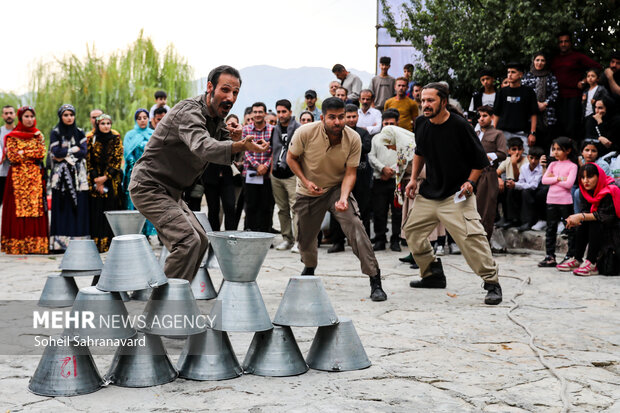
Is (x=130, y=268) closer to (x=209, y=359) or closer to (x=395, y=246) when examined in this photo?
(x=209, y=359)

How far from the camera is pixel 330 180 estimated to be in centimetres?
641

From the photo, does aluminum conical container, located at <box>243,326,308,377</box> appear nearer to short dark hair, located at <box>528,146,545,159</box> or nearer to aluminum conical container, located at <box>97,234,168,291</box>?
aluminum conical container, located at <box>97,234,168,291</box>

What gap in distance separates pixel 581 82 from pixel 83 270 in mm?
7811

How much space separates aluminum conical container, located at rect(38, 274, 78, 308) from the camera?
5.66 m

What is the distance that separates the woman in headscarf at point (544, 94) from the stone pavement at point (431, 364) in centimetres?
385

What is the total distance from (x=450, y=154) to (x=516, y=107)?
→ 4280mm

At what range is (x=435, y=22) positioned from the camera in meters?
12.4

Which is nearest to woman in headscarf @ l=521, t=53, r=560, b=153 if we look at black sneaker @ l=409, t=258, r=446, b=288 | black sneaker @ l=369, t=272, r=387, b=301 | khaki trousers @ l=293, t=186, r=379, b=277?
black sneaker @ l=409, t=258, r=446, b=288

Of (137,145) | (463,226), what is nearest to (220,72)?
(463,226)

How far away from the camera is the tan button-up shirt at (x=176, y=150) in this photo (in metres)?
4.48

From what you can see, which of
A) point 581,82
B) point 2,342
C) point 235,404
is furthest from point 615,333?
point 581,82

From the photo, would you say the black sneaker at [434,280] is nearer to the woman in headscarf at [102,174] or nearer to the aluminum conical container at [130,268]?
the aluminum conical container at [130,268]

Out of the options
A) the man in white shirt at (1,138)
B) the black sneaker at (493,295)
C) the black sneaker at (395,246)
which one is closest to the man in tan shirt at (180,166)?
the black sneaker at (493,295)

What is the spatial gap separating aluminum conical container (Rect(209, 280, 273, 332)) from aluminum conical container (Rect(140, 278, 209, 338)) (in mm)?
108
